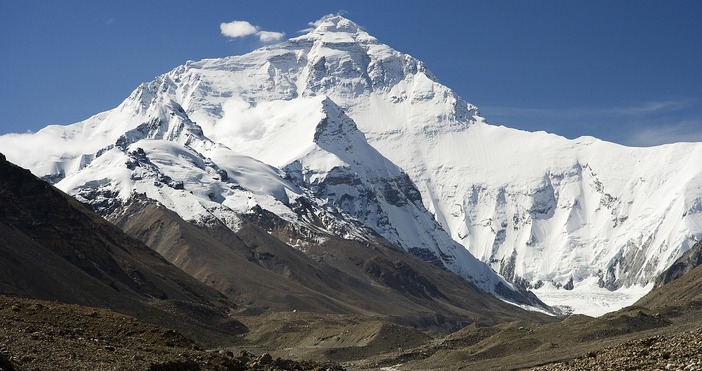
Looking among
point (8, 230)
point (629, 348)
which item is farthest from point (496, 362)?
point (8, 230)

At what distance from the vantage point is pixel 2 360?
5312 centimetres

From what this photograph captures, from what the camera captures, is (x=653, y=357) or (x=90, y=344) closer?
(x=653, y=357)

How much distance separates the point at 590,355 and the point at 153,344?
1050 inches

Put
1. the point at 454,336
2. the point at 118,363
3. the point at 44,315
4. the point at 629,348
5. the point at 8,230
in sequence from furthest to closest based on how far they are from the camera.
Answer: the point at 8,230
the point at 454,336
the point at 44,315
the point at 629,348
the point at 118,363

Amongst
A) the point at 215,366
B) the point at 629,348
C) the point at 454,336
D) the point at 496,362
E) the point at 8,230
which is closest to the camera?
the point at 629,348

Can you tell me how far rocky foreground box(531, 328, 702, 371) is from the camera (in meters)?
53.2

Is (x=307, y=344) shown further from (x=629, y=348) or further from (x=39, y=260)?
(x=629, y=348)

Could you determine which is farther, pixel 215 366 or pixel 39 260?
pixel 39 260

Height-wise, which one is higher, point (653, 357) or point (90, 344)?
point (90, 344)

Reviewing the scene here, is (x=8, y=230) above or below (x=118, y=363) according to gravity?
above

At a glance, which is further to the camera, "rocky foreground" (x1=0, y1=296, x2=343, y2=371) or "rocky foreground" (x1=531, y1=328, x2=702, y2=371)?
"rocky foreground" (x1=0, y1=296, x2=343, y2=371)

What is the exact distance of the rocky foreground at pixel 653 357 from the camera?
5319cm

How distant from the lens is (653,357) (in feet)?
187

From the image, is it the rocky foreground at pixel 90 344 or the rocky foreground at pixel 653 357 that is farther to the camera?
the rocky foreground at pixel 90 344
